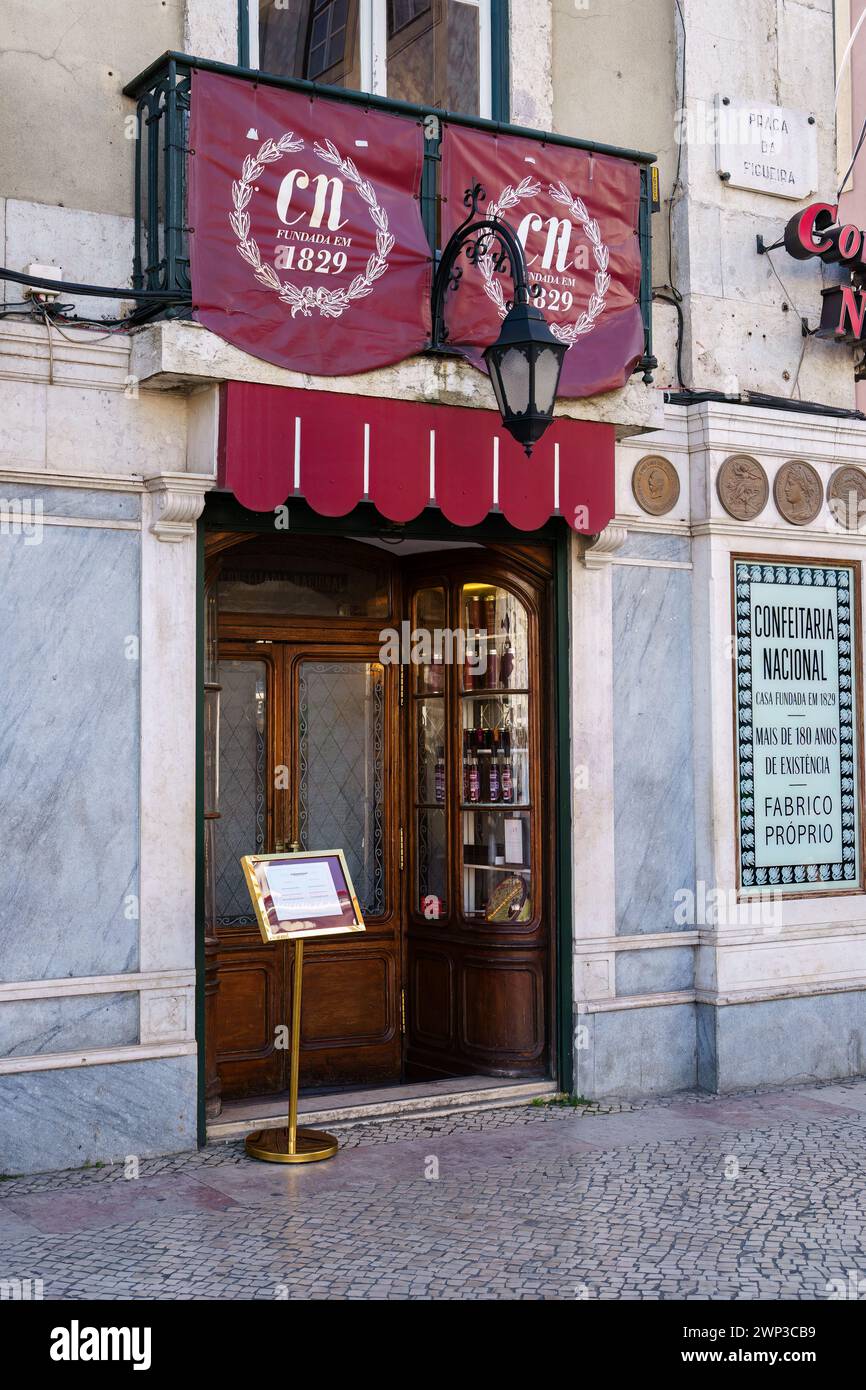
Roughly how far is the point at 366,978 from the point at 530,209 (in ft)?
14.7

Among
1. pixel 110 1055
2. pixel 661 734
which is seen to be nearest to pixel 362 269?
pixel 661 734

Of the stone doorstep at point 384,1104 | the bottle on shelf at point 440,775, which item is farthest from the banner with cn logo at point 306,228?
the stone doorstep at point 384,1104

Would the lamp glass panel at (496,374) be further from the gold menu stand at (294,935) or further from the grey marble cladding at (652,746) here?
the gold menu stand at (294,935)

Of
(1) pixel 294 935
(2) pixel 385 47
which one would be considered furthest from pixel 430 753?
(2) pixel 385 47

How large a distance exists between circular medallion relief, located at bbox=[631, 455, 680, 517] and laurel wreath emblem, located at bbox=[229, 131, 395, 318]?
6.77ft

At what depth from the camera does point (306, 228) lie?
701 cm

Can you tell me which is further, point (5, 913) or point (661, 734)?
point (661, 734)

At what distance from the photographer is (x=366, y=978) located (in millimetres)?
8828

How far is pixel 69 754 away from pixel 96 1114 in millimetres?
1642

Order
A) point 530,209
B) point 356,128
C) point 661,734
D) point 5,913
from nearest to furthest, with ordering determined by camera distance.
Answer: point 5,913, point 356,128, point 530,209, point 661,734

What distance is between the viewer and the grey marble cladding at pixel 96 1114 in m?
6.52

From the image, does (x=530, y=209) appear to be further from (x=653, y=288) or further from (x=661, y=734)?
(x=661, y=734)

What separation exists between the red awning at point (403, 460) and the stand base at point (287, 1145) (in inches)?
118

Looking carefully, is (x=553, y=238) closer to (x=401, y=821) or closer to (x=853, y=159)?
(x=853, y=159)
